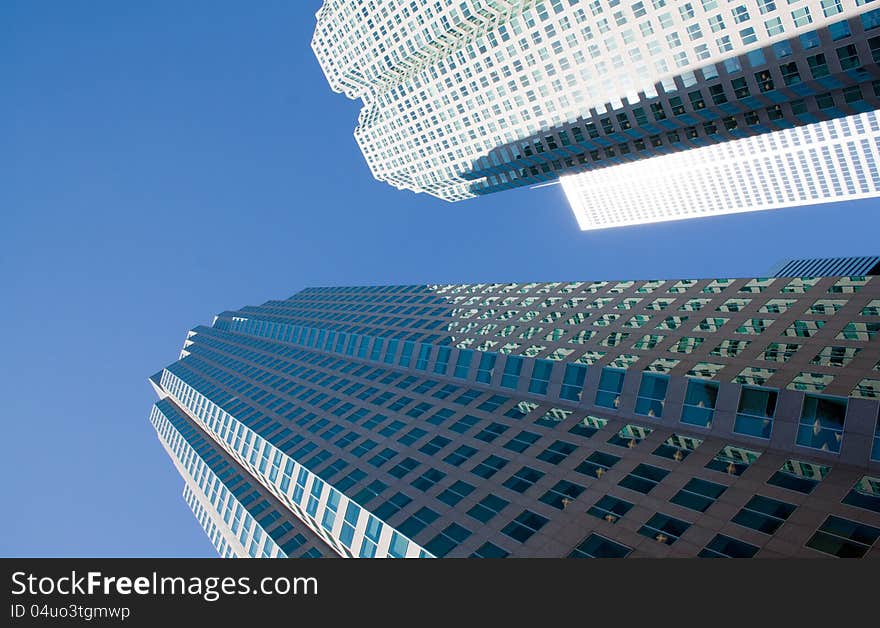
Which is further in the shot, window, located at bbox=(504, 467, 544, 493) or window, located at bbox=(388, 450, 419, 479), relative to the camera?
window, located at bbox=(388, 450, 419, 479)

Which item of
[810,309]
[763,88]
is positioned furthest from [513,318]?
[763,88]

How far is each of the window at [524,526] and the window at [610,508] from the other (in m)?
3.18

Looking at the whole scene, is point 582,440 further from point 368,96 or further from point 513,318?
point 368,96

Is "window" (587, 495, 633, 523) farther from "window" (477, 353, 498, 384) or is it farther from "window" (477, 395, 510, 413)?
"window" (477, 353, 498, 384)

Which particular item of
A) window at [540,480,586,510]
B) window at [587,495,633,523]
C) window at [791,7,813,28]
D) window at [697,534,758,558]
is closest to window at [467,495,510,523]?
window at [540,480,586,510]

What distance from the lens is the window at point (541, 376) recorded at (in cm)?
5144

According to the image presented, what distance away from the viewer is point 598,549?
103 feet

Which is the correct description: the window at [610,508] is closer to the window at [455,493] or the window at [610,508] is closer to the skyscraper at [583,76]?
the window at [455,493]

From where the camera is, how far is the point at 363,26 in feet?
453

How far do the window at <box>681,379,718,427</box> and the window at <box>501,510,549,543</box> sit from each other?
1325 cm

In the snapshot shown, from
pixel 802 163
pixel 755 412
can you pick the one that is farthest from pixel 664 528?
Result: pixel 802 163

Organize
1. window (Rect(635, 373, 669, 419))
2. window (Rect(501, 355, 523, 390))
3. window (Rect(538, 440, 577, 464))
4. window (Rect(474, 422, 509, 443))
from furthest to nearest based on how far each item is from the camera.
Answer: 1. window (Rect(501, 355, 523, 390))
2. window (Rect(474, 422, 509, 443))
3. window (Rect(635, 373, 669, 419))
4. window (Rect(538, 440, 577, 464))

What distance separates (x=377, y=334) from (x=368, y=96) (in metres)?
108

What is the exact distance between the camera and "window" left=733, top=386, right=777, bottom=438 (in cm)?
3539
